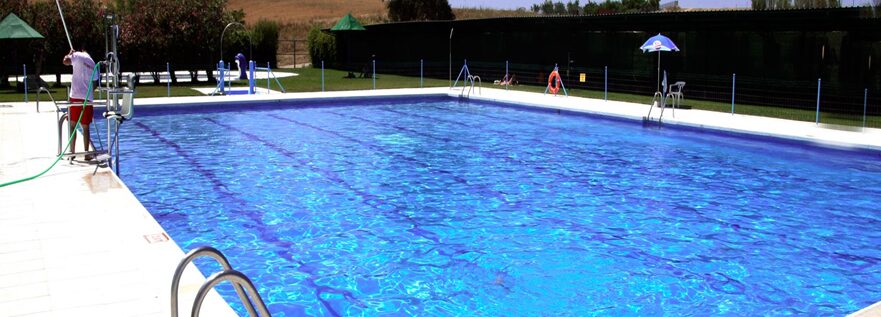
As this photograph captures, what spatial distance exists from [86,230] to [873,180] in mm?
9579

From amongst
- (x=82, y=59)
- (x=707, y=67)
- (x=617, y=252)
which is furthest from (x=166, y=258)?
(x=707, y=67)

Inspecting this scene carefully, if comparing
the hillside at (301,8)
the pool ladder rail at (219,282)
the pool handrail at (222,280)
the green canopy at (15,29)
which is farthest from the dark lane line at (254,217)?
the hillside at (301,8)

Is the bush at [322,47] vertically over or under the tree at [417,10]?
under

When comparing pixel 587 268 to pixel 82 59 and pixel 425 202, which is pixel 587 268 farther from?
pixel 82 59

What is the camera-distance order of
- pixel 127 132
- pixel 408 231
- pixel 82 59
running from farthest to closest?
pixel 127 132
pixel 82 59
pixel 408 231

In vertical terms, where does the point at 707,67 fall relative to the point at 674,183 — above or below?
above

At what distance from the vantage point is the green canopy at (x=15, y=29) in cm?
1978

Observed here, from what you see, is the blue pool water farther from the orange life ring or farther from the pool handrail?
the orange life ring

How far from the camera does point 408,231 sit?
27.7ft

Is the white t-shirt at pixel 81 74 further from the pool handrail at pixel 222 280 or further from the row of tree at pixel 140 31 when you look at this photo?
the row of tree at pixel 140 31

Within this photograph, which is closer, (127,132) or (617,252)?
(617,252)

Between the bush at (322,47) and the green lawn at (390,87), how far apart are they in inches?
197

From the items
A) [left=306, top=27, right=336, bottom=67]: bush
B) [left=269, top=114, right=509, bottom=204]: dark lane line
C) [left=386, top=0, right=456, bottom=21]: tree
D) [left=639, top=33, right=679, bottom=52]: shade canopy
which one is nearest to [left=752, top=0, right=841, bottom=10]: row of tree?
[left=639, top=33, right=679, bottom=52]: shade canopy

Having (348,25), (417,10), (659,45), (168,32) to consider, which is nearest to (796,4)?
(659,45)
